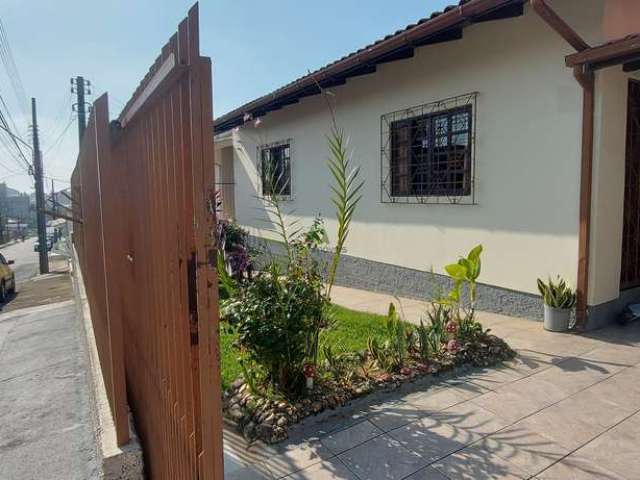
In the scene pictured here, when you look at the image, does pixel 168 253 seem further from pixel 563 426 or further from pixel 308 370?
pixel 563 426

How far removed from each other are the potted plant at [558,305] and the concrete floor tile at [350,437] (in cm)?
311

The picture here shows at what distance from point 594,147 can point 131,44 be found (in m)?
9.08

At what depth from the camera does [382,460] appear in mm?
2631

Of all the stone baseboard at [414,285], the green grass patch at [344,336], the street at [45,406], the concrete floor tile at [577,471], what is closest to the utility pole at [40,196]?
the street at [45,406]

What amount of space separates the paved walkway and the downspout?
37.9 inches

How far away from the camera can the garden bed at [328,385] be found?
2962 mm

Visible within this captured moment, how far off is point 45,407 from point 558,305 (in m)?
5.66

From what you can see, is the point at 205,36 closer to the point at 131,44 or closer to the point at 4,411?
the point at 4,411

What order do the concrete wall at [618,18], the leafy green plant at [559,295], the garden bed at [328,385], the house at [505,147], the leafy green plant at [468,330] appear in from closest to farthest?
1. the garden bed at [328,385]
2. the leafy green plant at [468,330]
3. the concrete wall at [618,18]
4. the house at [505,147]
5. the leafy green plant at [559,295]

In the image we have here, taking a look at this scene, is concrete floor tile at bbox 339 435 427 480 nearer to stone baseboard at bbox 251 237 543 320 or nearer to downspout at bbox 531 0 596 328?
stone baseboard at bbox 251 237 543 320

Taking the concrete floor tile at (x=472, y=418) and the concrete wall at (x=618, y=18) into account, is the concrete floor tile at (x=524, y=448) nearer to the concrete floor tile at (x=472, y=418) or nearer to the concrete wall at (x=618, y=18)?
the concrete floor tile at (x=472, y=418)

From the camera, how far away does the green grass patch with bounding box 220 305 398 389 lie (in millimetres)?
3969

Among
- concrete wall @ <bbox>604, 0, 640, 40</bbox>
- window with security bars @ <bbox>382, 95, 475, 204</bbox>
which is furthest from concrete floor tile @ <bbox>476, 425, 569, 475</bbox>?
concrete wall @ <bbox>604, 0, 640, 40</bbox>

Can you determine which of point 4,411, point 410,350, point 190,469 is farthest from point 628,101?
point 4,411
